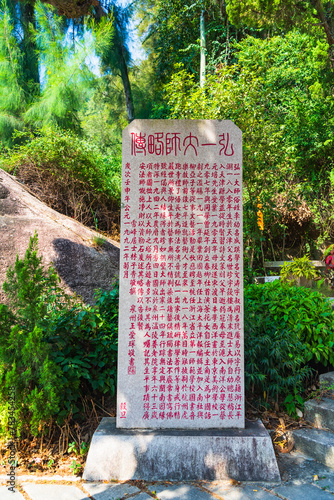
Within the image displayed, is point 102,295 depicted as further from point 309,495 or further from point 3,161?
point 3,161

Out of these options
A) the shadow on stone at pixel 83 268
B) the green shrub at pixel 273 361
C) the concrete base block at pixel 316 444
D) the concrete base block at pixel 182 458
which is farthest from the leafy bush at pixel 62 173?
the concrete base block at pixel 316 444

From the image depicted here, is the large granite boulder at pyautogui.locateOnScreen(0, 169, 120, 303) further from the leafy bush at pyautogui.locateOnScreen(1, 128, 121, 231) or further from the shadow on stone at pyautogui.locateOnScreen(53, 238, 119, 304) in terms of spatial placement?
the leafy bush at pyautogui.locateOnScreen(1, 128, 121, 231)

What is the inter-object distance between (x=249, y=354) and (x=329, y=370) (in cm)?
92

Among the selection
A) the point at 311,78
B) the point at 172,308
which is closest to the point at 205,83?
the point at 311,78

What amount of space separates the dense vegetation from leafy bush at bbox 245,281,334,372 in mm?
13

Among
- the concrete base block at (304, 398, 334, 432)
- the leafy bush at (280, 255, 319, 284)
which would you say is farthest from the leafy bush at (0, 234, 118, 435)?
the leafy bush at (280, 255, 319, 284)

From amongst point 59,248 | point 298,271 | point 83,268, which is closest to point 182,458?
point 83,268

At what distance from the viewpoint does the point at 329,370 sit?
3.21 m

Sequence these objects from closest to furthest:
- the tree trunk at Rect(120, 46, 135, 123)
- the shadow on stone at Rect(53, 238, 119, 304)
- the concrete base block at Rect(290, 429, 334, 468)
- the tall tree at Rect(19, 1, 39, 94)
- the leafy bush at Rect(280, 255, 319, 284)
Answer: the concrete base block at Rect(290, 429, 334, 468) < the shadow on stone at Rect(53, 238, 119, 304) < the leafy bush at Rect(280, 255, 319, 284) < the tall tree at Rect(19, 1, 39, 94) < the tree trunk at Rect(120, 46, 135, 123)

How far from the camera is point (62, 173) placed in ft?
19.1

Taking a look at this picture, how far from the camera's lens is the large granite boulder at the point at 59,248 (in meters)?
3.94

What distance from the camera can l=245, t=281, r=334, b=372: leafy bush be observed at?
2.96 metres

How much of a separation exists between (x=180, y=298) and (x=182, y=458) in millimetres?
1027

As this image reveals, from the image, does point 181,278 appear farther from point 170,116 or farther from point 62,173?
point 170,116
